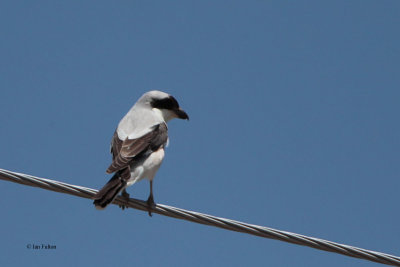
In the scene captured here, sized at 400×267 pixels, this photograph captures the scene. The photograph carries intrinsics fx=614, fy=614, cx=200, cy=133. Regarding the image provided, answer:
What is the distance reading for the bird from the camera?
6174 mm

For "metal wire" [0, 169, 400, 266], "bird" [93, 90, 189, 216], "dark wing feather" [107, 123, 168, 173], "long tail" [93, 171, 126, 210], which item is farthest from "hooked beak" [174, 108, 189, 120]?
"metal wire" [0, 169, 400, 266]

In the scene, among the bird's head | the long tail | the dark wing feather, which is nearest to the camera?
the long tail

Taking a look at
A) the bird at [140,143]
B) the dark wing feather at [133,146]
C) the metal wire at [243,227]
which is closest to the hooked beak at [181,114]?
the bird at [140,143]

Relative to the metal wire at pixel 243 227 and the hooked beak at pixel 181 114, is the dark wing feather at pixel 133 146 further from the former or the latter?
the metal wire at pixel 243 227

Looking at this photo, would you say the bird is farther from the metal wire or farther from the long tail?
the metal wire

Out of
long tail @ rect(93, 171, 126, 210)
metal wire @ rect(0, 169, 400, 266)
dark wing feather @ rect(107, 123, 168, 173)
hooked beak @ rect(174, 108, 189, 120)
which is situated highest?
hooked beak @ rect(174, 108, 189, 120)

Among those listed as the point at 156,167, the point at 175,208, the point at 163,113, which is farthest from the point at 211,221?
the point at 163,113

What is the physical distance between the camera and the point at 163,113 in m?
8.50

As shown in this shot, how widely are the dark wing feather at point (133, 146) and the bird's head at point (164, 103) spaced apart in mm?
735

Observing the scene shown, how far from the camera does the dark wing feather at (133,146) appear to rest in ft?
21.2

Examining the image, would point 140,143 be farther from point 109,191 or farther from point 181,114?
point 181,114

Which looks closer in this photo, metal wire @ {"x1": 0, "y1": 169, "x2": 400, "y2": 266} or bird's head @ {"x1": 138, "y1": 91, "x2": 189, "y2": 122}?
metal wire @ {"x1": 0, "y1": 169, "x2": 400, "y2": 266}

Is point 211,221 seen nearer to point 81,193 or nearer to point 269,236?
point 269,236

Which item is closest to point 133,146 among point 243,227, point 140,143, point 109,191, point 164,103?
point 140,143
